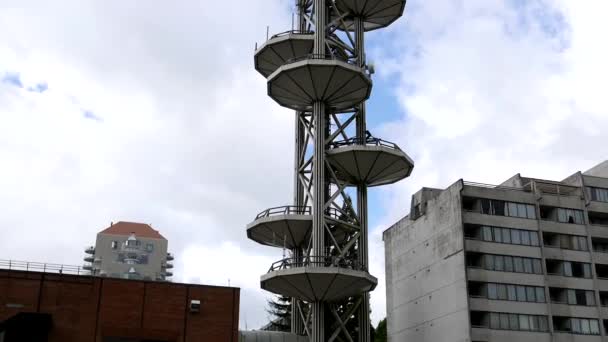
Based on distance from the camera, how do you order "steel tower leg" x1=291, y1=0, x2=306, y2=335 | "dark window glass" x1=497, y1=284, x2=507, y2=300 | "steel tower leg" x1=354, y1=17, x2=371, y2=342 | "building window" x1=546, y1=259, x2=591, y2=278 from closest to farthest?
"steel tower leg" x1=354, y1=17, x2=371, y2=342 < "steel tower leg" x1=291, y1=0, x2=306, y2=335 < "dark window glass" x1=497, y1=284, x2=507, y2=300 < "building window" x1=546, y1=259, x2=591, y2=278

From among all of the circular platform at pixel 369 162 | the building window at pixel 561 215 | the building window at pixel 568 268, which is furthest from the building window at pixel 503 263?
the circular platform at pixel 369 162

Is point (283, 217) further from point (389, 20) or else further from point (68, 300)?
point (389, 20)

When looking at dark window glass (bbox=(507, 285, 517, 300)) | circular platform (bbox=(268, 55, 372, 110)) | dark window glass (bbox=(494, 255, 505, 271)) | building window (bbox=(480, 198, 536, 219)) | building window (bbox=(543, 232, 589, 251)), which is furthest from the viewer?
building window (bbox=(543, 232, 589, 251))

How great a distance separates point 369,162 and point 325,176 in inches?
162

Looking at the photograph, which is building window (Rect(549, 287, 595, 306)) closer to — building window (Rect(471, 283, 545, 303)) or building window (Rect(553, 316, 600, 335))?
building window (Rect(553, 316, 600, 335))

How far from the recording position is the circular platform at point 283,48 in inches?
2660

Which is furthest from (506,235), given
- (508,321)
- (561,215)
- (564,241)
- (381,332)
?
(381,332)

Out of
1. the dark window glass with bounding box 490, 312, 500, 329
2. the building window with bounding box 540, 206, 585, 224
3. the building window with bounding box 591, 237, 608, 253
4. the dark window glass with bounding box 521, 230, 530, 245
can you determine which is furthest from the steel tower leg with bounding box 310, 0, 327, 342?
the building window with bounding box 591, 237, 608, 253

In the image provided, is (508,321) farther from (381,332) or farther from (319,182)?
(381,332)

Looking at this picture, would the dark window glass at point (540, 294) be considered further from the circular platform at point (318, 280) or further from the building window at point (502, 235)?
the circular platform at point (318, 280)

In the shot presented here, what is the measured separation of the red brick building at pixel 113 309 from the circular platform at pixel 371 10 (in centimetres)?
2936

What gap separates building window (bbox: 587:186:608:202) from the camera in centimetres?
8469

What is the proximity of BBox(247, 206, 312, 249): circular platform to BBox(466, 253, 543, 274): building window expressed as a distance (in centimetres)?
2131

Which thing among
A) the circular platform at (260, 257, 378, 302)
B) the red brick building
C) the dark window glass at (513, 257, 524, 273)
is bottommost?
the red brick building
